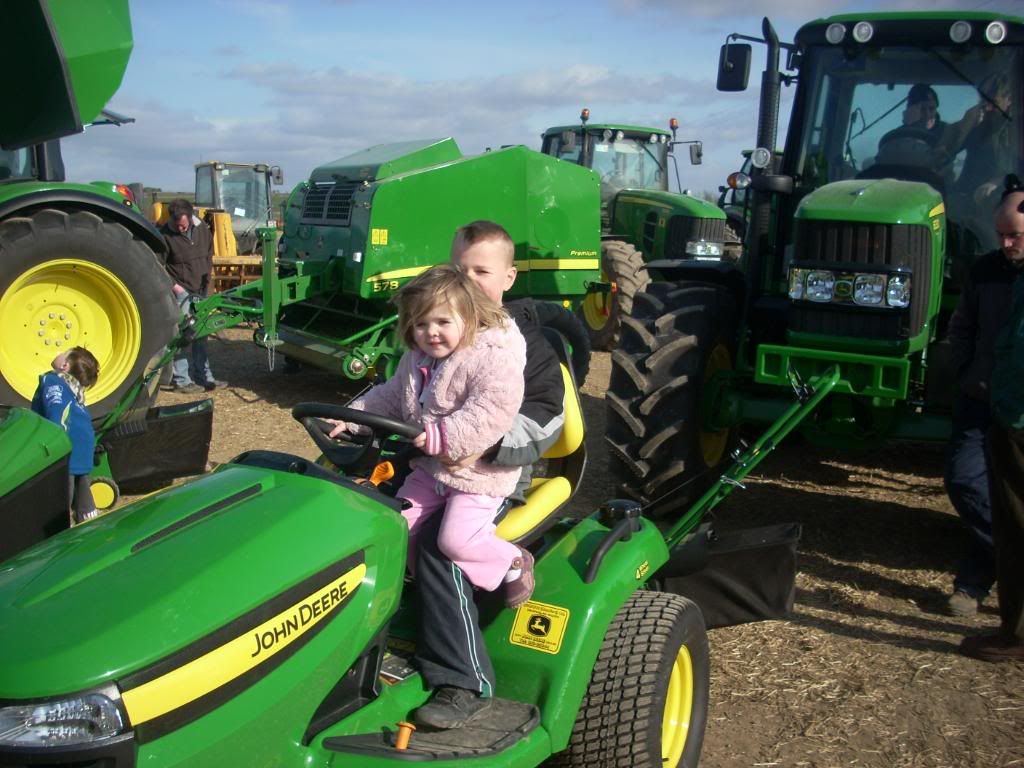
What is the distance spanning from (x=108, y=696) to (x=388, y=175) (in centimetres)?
619

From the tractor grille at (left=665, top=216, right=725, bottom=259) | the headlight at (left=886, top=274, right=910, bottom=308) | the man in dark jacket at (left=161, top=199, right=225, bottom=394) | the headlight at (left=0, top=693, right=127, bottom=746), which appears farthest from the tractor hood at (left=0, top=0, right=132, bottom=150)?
the tractor grille at (left=665, top=216, right=725, bottom=259)

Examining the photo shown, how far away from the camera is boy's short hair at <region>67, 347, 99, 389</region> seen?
486 cm

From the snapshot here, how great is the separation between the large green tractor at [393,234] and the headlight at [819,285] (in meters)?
3.59

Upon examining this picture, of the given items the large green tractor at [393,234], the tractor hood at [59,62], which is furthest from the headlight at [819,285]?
the large green tractor at [393,234]

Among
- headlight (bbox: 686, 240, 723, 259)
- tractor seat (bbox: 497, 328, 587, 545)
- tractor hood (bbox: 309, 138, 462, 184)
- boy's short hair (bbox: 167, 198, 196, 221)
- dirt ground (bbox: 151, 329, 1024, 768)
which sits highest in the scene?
tractor hood (bbox: 309, 138, 462, 184)

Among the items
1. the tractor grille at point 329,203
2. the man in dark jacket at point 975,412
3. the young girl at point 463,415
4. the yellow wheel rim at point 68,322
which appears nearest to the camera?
the young girl at point 463,415

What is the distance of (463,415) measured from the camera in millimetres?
2383

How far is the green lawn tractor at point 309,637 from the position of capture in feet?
5.74

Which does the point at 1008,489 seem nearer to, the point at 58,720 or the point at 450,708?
the point at 450,708

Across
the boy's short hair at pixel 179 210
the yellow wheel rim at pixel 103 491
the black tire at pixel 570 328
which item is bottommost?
the yellow wheel rim at pixel 103 491

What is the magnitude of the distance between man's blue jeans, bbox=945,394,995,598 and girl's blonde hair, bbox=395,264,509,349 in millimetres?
2354

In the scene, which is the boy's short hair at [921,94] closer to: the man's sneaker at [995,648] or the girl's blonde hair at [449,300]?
the man's sneaker at [995,648]

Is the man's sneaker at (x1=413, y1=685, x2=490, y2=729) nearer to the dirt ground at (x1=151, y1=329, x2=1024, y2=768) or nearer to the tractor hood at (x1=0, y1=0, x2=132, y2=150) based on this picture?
the dirt ground at (x1=151, y1=329, x2=1024, y2=768)

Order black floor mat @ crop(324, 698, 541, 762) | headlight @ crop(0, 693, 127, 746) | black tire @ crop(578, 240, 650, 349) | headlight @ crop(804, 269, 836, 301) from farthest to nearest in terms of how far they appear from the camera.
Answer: black tire @ crop(578, 240, 650, 349)
headlight @ crop(804, 269, 836, 301)
black floor mat @ crop(324, 698, 541, 762)
headlight @ crop(0, 693, 127, 746)
